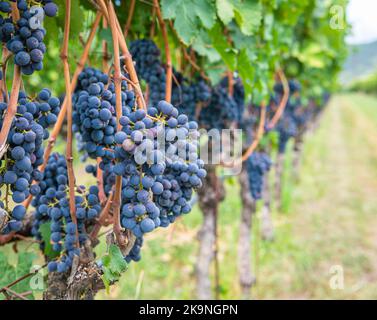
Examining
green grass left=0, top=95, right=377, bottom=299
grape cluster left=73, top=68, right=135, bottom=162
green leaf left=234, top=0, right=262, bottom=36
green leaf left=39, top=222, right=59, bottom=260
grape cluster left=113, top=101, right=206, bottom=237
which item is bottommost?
green grass left=0, top=95, right=377, bottom=299

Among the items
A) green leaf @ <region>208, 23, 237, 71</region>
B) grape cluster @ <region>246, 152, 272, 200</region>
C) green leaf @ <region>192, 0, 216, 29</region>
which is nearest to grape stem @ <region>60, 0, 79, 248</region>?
green leaf @ <region>192, 0, 216, 29</region>

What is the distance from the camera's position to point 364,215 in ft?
28.7

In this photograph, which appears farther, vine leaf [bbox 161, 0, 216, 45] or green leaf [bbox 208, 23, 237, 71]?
green leaf [bbox 208, 23, 237, 71]

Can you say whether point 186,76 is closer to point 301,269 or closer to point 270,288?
point 270,288

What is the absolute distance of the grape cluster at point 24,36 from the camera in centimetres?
104

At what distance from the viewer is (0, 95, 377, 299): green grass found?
5383 mm

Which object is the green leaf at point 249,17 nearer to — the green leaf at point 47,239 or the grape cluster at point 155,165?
the grape cluster at point 155,165

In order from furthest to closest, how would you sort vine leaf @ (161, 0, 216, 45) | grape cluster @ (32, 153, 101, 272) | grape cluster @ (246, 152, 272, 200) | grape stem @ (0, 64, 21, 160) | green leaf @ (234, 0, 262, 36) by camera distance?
grape cluster @ (246, 152, 272, 200), green leaf @ (234, 0, 262, 36), vine leaf @ (161, 0, 216, 45), grape cluster @ (32, 153, 101, 272), grape stem @ (0, 64, 21, 160)

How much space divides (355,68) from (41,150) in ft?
547

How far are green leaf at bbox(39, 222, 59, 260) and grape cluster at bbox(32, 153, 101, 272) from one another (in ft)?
0.22

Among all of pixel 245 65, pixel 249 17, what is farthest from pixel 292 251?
pixel 249 17

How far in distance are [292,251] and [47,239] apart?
18.8ft

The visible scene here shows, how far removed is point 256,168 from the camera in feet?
13.7

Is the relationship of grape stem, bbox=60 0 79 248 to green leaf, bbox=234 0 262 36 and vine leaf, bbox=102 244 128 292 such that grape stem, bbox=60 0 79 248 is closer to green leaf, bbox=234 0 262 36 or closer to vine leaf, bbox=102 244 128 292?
vine leaf, bbox=102 244 128 292
